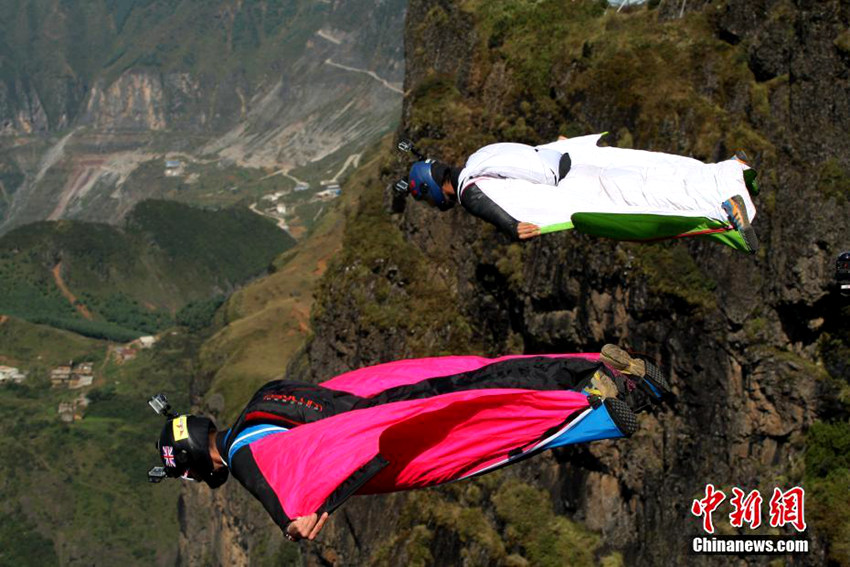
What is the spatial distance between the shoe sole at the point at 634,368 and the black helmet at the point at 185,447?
A: 19.2ft

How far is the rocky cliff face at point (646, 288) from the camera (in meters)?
28.8

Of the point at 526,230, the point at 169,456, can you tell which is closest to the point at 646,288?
the point at 526,230

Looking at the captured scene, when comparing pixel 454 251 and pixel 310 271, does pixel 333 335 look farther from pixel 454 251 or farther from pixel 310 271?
pixel 310 271

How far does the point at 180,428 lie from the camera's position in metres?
11.9

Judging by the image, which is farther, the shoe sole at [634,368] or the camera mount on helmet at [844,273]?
the camera mount on helmet at [844,273]

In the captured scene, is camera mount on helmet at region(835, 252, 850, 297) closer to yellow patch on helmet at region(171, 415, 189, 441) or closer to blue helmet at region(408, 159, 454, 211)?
blue helmet at region(408, 159, 454, 211)

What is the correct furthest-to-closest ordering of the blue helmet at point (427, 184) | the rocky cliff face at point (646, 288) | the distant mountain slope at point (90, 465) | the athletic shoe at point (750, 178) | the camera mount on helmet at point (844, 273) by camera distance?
the distant mountain slope at point (90, 465) < the rocky cliff face at point (646, 288) < the camera mount on helmet at point (844, 273) < the blue helmet at point (427, 184) < the athletic shoe at point (750, 178)

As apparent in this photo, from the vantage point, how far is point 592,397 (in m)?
12.2

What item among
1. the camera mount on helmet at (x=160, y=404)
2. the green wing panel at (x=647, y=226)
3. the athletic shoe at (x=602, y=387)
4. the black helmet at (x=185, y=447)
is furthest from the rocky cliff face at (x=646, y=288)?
the camera mount on helmet at (x=160, y=404)

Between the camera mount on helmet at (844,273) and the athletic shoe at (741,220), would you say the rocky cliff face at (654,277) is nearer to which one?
the camera mount on helmet at (844,273)

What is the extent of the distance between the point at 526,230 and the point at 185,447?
5709mm

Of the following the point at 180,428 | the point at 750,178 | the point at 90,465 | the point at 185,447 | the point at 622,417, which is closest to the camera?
the point at 622,417

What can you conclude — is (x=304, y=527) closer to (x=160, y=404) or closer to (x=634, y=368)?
(x=160, y=404)

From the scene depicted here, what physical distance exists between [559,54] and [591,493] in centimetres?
2071
